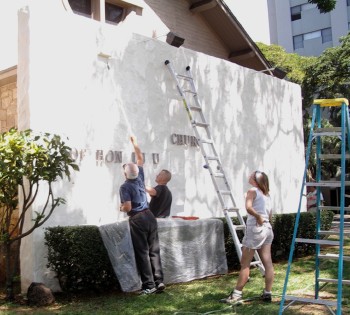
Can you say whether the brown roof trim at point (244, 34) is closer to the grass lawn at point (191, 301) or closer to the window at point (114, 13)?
the window at point (114, 13)

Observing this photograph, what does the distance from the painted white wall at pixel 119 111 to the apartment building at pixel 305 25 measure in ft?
112

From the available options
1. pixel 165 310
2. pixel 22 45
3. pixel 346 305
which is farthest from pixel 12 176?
pixel 346 305

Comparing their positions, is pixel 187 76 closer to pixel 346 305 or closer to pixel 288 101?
pixel 288 101

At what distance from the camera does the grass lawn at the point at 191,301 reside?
6008mm

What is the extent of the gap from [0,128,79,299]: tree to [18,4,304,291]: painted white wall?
0.21 meters

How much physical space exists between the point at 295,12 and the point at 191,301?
43.7m


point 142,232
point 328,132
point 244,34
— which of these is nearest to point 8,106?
point 142,232

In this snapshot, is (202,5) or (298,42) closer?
(202,5)

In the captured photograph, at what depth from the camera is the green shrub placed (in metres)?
6.66

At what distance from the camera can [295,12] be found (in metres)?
46.1

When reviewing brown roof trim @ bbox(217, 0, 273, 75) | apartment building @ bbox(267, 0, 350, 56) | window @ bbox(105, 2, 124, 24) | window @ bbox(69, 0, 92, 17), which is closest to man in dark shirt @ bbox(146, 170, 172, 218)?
window @ bbox(69, 0, 92, 17)

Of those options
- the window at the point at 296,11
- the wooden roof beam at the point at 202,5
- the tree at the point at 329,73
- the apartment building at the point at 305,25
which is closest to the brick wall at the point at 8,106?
the wooden roof beam at the point at 202,5

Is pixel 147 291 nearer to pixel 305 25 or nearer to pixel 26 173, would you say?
pixel 26 173

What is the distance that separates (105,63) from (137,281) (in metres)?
3.61
